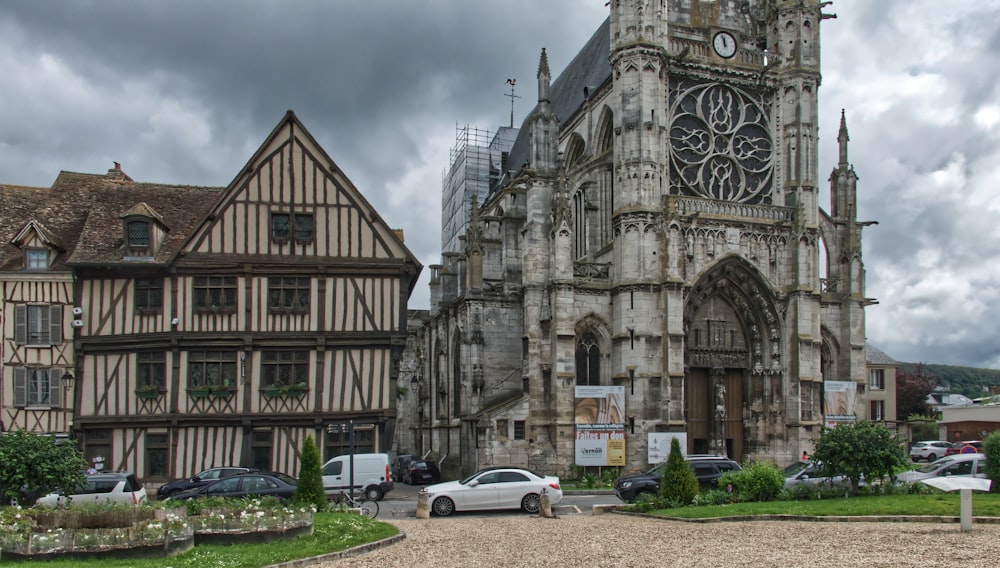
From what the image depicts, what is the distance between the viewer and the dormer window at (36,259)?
26406mm

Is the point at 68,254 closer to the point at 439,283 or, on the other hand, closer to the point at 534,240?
the point at 534,240

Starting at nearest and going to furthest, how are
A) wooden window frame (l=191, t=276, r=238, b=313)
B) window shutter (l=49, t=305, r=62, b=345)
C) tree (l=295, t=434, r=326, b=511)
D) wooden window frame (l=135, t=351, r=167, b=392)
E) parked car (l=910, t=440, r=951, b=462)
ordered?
tree (l=295, t=434, r=326, b=511)
wooden window frame (l=135, t=351, r=167, b=392)
wooden window frame (l=191, t=276, r=238, b=313)
window shutter (l=49, t=305, r=62, b=345)
parked car (l=910, t=440, r=951, b=462)

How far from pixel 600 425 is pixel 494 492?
11.0 metres

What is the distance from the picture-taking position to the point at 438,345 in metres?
41.3

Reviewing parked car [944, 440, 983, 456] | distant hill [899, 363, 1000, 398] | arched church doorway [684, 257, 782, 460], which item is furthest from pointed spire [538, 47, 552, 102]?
distant hill [899, 363, 1000, 398]

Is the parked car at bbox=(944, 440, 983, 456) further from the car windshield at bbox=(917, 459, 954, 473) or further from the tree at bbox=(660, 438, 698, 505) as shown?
the tree at bbox=(660, 438, 698, 505)

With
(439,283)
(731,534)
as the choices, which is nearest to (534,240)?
(439,283)

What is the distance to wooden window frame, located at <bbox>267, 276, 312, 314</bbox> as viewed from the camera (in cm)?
2566

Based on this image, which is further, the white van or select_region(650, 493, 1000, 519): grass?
the white van

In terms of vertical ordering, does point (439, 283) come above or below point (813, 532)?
above

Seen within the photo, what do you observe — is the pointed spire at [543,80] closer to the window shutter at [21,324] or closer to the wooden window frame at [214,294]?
the wooden window frame at [214,294]

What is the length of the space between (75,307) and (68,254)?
7.17 feet

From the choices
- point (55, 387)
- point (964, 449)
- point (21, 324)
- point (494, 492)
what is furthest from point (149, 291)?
point (964, 449)

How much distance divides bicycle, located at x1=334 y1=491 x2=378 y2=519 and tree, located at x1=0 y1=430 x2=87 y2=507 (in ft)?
17.6
